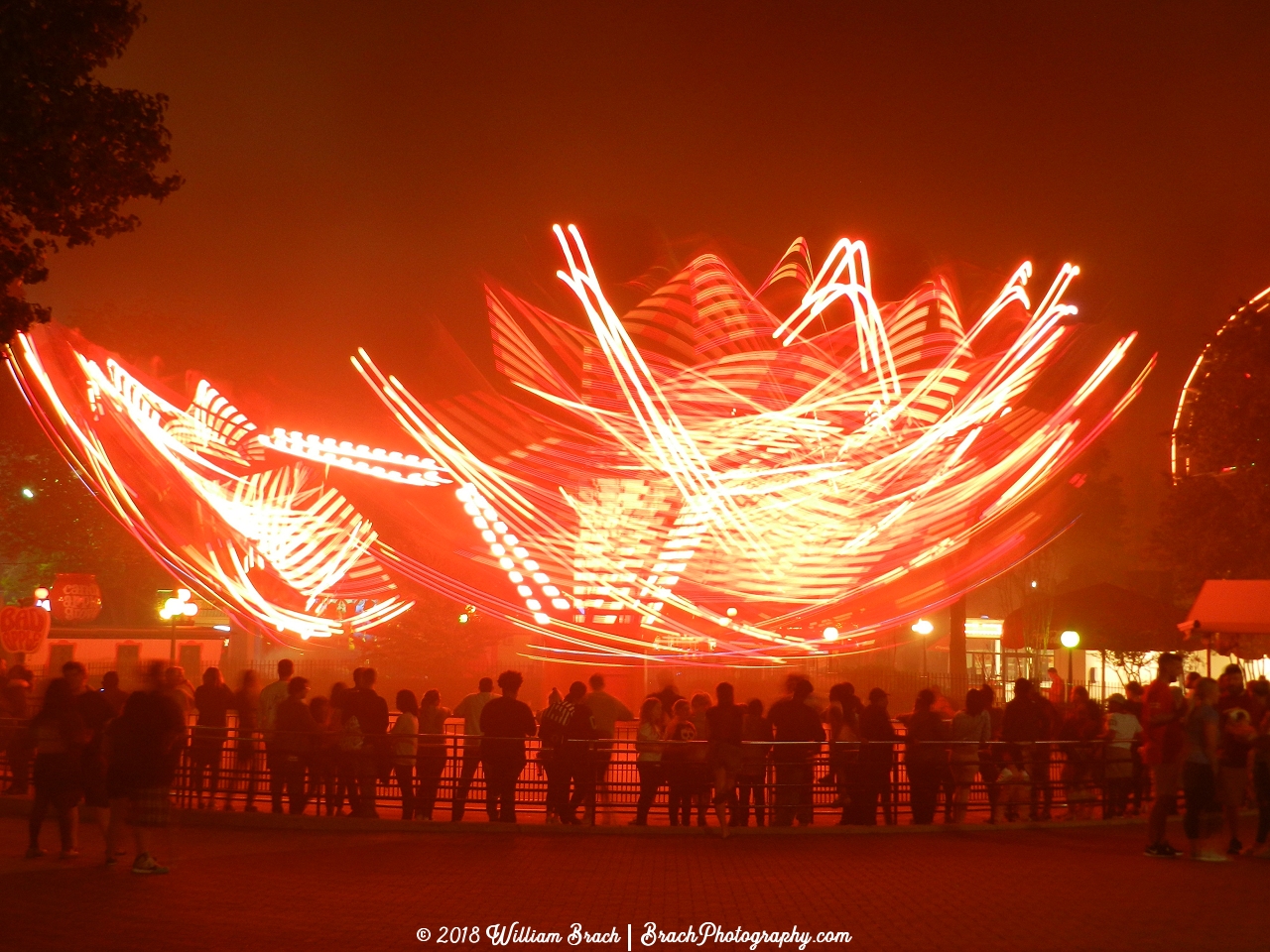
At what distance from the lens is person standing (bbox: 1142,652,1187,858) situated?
12.6 meters

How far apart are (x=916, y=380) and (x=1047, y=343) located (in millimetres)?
2472

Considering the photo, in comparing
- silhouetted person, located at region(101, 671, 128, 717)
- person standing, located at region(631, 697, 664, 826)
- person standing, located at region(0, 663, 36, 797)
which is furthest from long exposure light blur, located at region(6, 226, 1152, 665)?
silhouetted person, located at region(101, 671, 128, 717)

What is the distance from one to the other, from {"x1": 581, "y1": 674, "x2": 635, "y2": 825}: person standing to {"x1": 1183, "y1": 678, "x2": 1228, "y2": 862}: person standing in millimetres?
6046

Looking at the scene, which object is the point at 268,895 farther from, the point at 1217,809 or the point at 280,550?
the point at 280,550

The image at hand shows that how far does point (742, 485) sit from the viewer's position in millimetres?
27172

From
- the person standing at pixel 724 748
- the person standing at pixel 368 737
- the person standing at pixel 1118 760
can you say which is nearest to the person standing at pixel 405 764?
the person standing at pixel 368 737

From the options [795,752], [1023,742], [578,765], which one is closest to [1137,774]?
[1023,742]

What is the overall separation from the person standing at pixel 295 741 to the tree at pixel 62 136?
18.6 feet

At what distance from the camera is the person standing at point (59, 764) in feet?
38.2

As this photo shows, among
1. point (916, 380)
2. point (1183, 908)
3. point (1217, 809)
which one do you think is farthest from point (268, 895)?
→ point (916, 380)

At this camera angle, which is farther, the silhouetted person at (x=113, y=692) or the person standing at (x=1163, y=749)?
the silhouetted person at (x=113, y=692)

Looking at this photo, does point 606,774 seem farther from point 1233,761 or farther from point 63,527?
point 63,527

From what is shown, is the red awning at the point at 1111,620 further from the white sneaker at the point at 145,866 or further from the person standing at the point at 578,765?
the white sneaker at the point at 145,866

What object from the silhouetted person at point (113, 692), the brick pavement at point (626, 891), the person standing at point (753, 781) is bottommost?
the brick pavement at point (626, 891)
